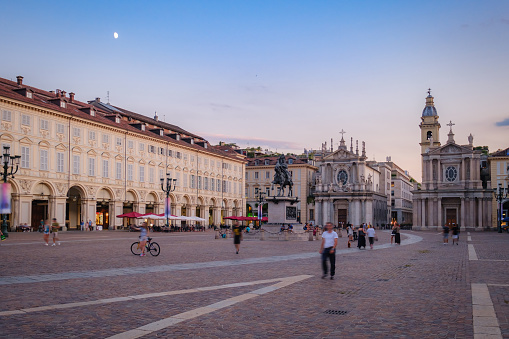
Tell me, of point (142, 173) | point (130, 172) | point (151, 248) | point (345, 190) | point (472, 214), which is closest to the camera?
point (151, 248)

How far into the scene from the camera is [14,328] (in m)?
8.38

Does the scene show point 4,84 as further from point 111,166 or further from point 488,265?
point 488,265

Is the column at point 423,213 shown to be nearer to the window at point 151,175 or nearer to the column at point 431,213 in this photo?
the column at point 431,213

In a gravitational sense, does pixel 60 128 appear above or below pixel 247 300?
above

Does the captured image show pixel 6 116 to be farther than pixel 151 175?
No

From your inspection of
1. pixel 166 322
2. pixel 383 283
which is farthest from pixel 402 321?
pixel 383 283

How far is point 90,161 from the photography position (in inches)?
2313

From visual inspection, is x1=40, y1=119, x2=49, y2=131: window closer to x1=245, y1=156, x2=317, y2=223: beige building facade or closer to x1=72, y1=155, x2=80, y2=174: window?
x1=72, y1=155, x2=80, y2=174: window

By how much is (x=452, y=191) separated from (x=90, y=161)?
61.1 metres

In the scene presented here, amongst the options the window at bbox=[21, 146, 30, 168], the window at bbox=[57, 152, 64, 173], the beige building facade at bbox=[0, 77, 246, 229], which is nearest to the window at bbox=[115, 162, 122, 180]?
the beige building facade at bbox=[0, 77, 246, 229]

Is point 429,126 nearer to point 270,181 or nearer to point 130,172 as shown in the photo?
point 270,181

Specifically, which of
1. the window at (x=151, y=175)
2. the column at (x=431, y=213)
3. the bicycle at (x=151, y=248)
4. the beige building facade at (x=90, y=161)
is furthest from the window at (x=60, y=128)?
the column at (x=431, y=213)

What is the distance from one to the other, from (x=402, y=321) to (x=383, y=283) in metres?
5.32

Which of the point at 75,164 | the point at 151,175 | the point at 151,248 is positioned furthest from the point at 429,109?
the point at 151,248
